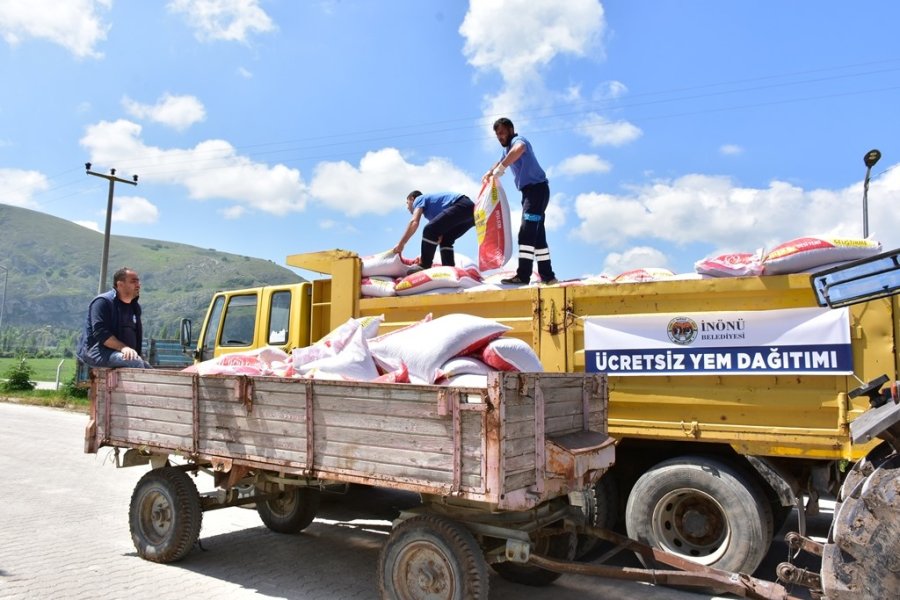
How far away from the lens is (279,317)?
23.2 ft

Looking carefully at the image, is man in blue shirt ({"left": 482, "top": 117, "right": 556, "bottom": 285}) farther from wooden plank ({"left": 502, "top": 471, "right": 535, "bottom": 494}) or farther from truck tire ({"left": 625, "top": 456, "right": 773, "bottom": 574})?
wooden plank ({"left": 502, "top": 471, "right": 535, "bottom": 494})

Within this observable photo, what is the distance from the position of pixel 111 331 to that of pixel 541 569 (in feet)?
13.3

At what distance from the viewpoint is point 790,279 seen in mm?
4523

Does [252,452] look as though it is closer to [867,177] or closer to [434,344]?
[434,344]

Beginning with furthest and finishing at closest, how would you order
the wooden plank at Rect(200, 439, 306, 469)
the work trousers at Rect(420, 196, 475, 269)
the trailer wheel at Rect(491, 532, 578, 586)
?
the work trousers at Rect(420, 196, 475, 269)
the trailer wheel at Rect(491, 532, 578, 586)
the wooden plank at Rect(200, 439, 306, 469)

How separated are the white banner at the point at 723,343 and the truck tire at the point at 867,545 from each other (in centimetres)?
145

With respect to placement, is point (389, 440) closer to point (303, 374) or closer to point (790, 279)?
point (303, 374)

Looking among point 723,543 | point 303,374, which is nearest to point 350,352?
point 303,374

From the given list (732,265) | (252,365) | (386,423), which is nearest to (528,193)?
(732,265)

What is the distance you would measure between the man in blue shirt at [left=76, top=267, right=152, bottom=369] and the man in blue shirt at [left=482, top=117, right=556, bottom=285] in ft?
11.5

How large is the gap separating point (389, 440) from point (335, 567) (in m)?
2.01

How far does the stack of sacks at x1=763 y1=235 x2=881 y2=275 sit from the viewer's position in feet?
14.7

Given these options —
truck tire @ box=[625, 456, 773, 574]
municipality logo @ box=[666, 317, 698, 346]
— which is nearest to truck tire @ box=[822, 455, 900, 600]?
truck tire @ box=[625, 456, 773, 574]

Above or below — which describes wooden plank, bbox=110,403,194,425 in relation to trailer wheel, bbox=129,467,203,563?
above
